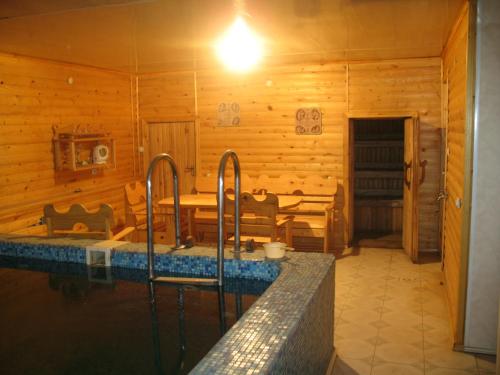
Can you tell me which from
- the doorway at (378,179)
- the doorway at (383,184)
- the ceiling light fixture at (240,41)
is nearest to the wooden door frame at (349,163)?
the doorway at (383,184)

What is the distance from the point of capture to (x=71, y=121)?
6934 mm

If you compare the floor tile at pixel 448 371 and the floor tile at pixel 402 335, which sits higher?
the floor tile at pixel 402 335

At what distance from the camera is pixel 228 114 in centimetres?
770

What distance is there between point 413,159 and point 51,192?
4.75 m

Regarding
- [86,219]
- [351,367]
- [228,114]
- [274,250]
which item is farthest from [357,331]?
[228,114]

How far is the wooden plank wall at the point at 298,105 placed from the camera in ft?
22.6

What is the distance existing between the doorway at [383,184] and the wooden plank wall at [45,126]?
367cm

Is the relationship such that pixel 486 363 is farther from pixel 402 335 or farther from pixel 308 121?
pixel 308 121

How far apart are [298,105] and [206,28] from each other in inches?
109

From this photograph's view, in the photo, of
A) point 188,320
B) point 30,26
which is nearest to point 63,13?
point 30,26

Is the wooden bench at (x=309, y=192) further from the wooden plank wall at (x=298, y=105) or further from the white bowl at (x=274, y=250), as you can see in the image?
the white bowl at (x=274, y=250)

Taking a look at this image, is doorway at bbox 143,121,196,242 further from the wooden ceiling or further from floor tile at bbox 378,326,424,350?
floor tile at bbox 378,326,424,350

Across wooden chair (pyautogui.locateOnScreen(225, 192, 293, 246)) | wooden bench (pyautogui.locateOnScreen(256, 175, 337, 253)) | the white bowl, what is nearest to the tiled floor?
wooden bench (pyautogui.locateOnScreen(256, 175, 337, 253))

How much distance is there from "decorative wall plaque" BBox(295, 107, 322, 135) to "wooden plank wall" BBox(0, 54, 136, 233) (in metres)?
2.88
